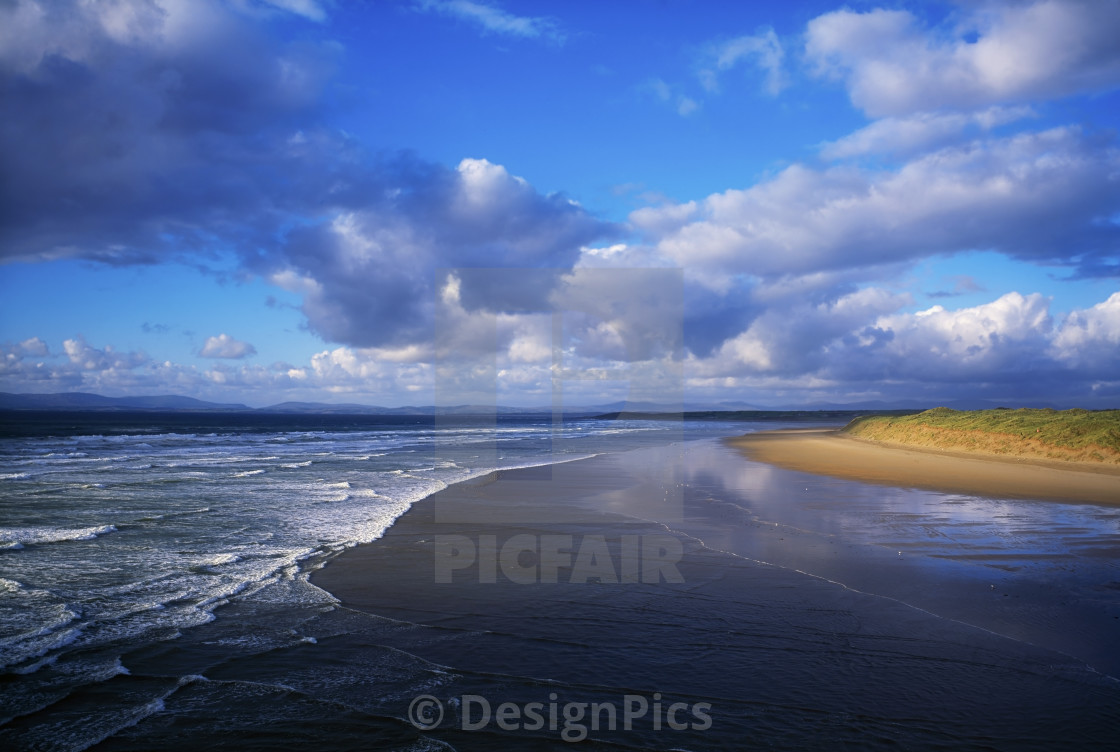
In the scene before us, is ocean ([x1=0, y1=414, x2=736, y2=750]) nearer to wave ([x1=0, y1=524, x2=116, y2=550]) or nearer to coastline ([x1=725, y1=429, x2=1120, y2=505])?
wave ([x1=0, y1=524, x2=116, y2=550])

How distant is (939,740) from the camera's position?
4.80 meters

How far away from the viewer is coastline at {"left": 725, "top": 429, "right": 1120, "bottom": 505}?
1834cm

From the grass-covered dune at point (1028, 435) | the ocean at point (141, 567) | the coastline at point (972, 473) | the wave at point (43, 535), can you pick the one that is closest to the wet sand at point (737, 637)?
the ocean at point (141, 567)

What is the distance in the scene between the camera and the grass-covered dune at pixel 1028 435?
25906 mm

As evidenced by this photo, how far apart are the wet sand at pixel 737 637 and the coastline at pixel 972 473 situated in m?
8.97

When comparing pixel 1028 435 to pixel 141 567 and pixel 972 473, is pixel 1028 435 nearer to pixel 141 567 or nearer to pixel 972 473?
pixel 972 473

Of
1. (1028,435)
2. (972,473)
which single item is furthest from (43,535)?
(1028,435)

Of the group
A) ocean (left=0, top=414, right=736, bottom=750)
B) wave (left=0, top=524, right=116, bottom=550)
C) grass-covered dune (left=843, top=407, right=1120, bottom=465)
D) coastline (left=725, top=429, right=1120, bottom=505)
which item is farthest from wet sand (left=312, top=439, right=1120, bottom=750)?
grass-covered dune (left=843, top=407, right=1120, bottom=465)

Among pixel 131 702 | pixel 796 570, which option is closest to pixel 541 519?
pixel 796 570

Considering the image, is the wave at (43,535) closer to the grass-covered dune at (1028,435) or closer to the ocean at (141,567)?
the ocean at (141,567)

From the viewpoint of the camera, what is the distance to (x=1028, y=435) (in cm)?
2995

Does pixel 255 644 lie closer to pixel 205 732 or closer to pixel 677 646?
pixel 205 732

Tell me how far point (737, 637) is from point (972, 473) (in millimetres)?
21869

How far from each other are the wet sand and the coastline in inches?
353
